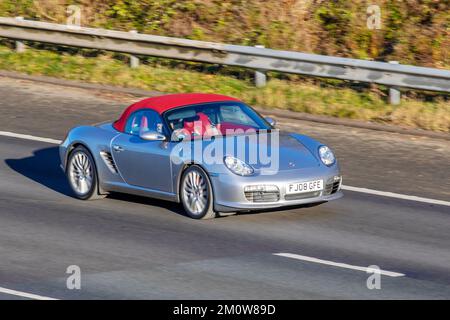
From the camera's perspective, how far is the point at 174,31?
76.4 ft

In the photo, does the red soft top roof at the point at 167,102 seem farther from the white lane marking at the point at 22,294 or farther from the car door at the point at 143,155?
the white lane marking at the point at 22,294

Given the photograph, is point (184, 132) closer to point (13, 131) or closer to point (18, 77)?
point (13, 131)

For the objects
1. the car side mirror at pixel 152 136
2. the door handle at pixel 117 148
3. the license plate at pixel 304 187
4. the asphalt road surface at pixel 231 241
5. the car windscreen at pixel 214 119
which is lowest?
the asphalt road surface at pixel 231 241

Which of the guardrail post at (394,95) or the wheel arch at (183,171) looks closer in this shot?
the wheel arch at (183,171)

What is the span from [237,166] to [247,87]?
7.72 metres

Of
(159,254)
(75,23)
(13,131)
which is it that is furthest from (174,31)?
(159,254)

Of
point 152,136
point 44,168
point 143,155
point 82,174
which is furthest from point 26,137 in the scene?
point 152,136

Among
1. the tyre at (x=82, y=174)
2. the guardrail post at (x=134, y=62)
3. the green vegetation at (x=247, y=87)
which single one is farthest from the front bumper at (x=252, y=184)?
the guardrail post at (x=134, y=62)

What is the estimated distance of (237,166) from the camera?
12.2 metres

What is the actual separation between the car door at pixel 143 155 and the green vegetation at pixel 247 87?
230 inches

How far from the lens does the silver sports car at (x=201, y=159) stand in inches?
480

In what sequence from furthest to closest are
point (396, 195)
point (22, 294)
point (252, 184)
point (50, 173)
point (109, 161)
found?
point (50, 173), point (396, 195), point (109, 161), point (252, 184), point (22, 294)

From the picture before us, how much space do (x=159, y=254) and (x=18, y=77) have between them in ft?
35.4

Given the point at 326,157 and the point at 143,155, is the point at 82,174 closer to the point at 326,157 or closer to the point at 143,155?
the point at 143,155
